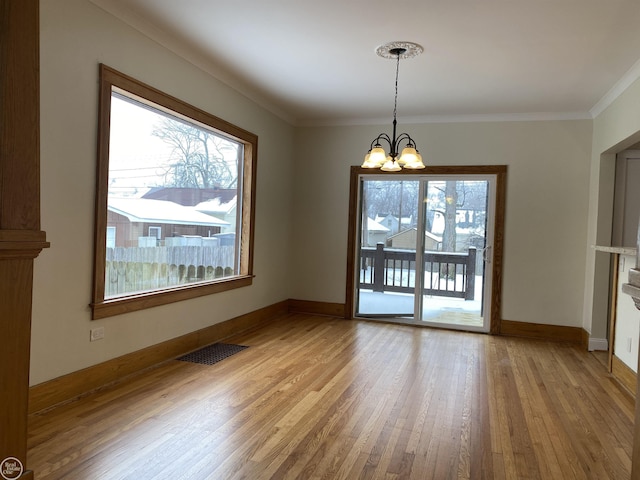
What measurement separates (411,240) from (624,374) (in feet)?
9.26

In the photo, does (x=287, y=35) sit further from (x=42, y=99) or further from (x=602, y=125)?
(x=602, y=125)

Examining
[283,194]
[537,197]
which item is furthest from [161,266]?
[537,197]

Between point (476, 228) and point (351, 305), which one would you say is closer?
point (476, 228)

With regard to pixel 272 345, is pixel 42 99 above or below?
above

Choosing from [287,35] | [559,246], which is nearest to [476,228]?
[559,246]

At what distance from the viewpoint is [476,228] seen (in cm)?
587

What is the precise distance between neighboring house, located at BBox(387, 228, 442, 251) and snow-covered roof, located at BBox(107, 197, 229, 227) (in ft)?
8.23

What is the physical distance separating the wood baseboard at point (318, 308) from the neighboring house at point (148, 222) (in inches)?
88.0

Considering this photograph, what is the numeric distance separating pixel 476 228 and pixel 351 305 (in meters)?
1.91

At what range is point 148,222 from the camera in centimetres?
391

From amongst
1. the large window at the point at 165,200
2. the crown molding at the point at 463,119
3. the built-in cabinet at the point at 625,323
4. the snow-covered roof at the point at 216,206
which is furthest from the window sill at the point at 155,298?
the built-in cabinet at the point at 625,323

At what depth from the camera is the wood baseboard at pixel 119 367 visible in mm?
2885

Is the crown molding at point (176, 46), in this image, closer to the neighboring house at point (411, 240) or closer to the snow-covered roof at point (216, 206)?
the snow-covered roof at point (216, 206)

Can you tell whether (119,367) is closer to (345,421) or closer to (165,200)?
(165,200)
